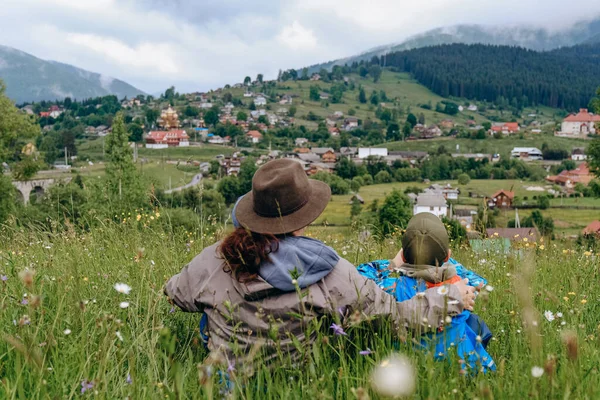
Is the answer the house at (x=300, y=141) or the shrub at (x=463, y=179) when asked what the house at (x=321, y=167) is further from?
the house at (x=300, y=141)

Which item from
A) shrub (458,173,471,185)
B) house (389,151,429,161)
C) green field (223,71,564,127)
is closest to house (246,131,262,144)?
green field (223,71,564,127)

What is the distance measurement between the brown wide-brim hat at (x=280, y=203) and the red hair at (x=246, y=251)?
0.11 feet

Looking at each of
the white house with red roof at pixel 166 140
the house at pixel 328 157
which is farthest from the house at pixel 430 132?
the white house with red roof at pixel 166 140

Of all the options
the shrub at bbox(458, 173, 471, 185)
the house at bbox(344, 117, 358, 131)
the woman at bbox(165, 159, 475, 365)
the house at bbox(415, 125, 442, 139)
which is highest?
the woman at bbox(165, 159, 475, 365)

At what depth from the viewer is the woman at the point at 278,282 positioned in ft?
6.48

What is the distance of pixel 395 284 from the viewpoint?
7.38 feet

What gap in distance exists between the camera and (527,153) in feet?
323

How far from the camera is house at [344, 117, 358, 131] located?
412 ft

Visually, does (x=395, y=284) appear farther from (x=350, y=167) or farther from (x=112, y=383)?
(x=350, y=167)

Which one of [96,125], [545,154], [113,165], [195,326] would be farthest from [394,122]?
[195,326]

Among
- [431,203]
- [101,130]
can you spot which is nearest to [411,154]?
A: [431,203]

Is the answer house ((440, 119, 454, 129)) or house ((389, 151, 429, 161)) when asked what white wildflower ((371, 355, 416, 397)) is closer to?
house ((389, 151, 429, 161))

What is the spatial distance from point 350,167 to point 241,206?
7754 cm

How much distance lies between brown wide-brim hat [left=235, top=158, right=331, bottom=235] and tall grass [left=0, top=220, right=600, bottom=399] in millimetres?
411
